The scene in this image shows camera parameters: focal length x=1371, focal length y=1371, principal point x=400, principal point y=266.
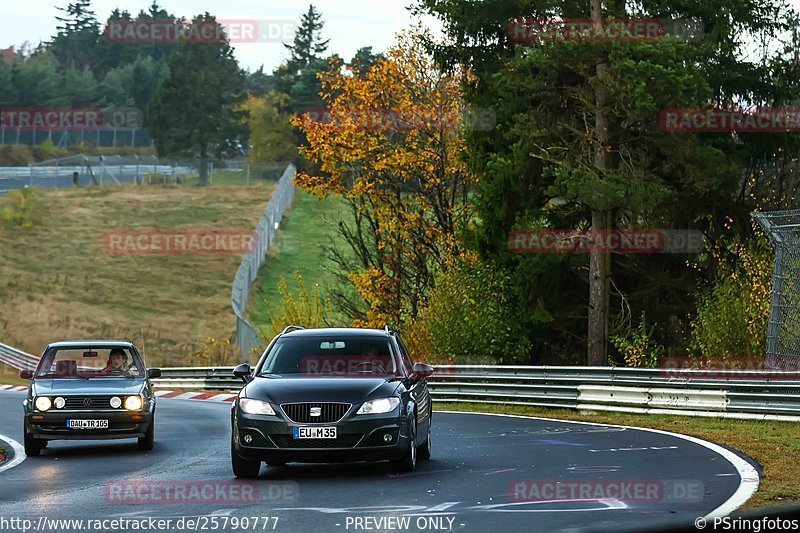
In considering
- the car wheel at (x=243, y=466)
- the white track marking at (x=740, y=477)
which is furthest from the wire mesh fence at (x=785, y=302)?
the car wheel at (x=243, y=466)

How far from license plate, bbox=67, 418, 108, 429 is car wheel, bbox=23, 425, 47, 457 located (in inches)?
22.7

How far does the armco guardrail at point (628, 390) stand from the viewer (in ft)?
68.8

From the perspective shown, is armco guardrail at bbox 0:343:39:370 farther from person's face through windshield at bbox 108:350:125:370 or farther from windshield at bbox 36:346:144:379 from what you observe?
person's face through windshield at bbox 108:350:125:370

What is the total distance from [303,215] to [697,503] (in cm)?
8434

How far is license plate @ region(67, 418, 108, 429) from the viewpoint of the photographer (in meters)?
18.0

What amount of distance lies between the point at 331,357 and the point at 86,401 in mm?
4733

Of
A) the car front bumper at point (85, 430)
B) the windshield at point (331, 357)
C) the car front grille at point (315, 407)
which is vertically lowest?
the car front bumper at point (85, 430)

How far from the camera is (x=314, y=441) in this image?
13555 millimetres

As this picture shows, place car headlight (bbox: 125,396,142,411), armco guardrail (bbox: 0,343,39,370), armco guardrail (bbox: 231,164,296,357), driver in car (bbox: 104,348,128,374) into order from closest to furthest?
1. car headlight (bbox: 125,396,142,411)
2. driver in car (bbox: 104,348,128,374)
3. armco guardrail (bbox: 231,164,296,357)
4. armco guardrail (bbox: 0,343,39,370)

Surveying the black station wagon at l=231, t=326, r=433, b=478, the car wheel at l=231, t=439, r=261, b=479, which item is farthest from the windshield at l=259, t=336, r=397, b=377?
the car wheel at l=231, t=439, r=261, b=479

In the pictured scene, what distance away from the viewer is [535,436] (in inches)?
770

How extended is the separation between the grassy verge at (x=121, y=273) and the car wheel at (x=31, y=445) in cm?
3980

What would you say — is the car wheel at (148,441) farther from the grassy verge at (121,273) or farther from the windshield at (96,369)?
the grassy verge at (121,273)

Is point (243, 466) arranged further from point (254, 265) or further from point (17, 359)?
point (254, 265)
